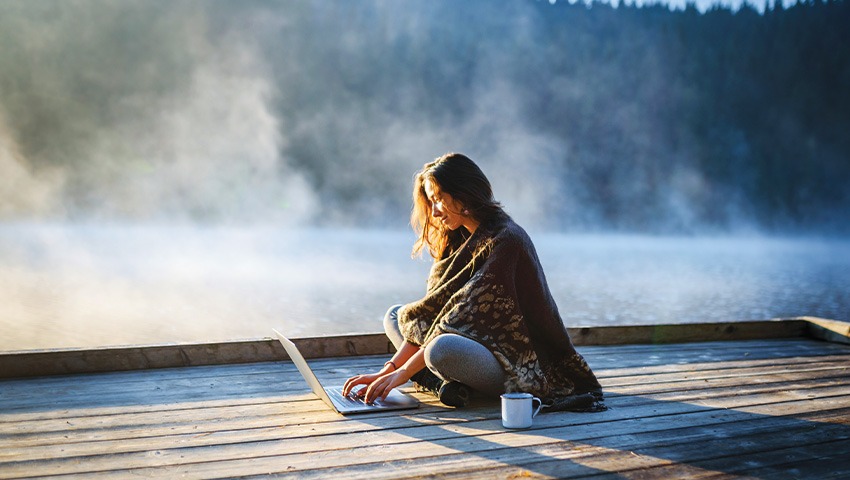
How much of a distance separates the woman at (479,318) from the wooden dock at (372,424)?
9cm

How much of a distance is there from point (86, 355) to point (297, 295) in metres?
13.9

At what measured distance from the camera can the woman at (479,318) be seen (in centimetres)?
203

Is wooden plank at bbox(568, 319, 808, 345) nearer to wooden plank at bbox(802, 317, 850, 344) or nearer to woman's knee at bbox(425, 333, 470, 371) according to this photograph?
wooden plank at bbox(802, 317, 850, 344)

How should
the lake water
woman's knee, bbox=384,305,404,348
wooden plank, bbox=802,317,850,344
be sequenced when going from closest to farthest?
woman's knee, bbox=384,305,404,348 → wooden plank, bbox=802,317,850,344 → the lake water

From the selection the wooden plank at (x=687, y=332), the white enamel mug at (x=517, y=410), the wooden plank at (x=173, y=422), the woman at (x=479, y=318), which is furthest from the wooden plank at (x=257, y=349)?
the white enamel mug at (x=517, y=410)

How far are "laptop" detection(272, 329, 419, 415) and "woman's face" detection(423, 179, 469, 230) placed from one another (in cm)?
50

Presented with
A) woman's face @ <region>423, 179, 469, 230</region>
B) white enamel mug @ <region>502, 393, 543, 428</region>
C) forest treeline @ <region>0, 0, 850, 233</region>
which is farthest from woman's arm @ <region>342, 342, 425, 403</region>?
forest treeline @ <region>0, 0, 850, 233</region>

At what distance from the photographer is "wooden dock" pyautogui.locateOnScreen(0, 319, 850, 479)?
1.62 m

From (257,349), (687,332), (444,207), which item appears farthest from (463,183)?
(687,332)

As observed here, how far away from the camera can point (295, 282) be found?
62.6 ft

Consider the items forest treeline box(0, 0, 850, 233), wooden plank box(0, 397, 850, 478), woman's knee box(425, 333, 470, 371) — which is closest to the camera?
wooden plank box(0, 397, 850, 478)

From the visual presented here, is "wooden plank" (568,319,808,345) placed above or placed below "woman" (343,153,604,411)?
below

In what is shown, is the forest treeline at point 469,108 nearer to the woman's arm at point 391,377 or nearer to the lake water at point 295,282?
the lake water at point 295,282

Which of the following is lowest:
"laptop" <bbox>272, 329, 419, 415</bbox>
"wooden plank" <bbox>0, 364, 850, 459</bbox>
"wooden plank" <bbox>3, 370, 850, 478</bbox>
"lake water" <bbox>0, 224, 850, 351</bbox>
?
"lake water" <bbox>0, 224, 850, 351</bbox>
